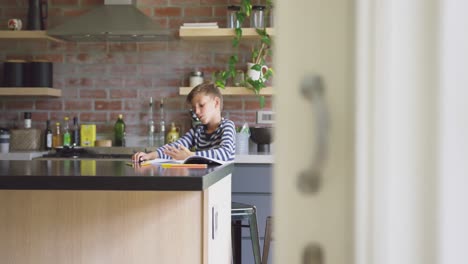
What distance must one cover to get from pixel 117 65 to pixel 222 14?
33.4 inches

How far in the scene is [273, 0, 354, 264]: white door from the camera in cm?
48

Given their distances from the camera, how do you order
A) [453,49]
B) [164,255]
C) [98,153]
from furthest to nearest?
[98,153] → [164,255] → [453,49]

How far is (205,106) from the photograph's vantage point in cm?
404

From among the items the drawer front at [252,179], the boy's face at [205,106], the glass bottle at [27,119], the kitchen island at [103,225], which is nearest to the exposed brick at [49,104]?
the glass bottle at [27,119]

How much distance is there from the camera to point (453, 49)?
18.3 inches

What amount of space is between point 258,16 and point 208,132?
1.12 m

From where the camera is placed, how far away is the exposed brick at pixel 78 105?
5359 mm

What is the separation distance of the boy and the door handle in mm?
3150

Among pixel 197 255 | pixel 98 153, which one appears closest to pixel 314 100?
pixel 197 255

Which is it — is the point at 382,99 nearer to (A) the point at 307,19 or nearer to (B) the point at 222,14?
(A) the point at 307,19

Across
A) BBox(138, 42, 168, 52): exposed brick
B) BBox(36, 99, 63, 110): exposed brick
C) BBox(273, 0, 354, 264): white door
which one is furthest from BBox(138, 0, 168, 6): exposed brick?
BBox(273, 0, 354, 264): white door

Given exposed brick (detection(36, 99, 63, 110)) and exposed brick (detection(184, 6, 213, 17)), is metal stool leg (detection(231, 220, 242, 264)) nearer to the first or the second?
exposed brick (detection(184, 6, 213, 17))

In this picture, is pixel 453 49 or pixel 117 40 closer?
pixel 453 49

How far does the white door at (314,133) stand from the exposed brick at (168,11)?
485cm
